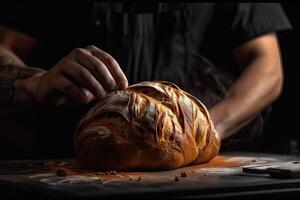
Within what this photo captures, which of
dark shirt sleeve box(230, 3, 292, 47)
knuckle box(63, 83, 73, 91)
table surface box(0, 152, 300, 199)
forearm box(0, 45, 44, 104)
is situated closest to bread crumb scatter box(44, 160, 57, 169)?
table surface box(0, 152, 300, 199)

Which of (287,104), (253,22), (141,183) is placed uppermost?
(253,22)

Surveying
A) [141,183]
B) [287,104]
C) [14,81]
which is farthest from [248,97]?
[141,183]

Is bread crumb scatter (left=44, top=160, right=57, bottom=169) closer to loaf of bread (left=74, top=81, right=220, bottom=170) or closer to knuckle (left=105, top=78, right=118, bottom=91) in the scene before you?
loaf of bread (left=74, top=81, right=220, bottom=170)

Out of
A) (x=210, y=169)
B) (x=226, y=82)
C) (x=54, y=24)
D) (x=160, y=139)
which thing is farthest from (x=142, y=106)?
(x=54, y=24)

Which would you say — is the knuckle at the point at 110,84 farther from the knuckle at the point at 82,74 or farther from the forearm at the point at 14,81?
the forearm at the point at 14,81

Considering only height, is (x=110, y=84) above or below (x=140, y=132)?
above

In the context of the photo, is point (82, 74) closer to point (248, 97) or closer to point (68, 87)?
point (68, 87)
